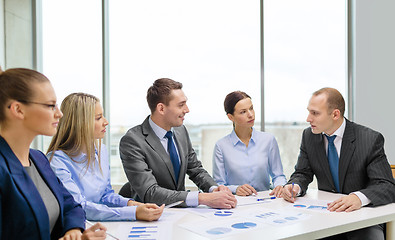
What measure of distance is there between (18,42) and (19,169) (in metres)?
3.90

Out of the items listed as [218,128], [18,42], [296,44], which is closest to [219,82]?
[218,128]

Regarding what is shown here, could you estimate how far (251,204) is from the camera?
2420 millimetres

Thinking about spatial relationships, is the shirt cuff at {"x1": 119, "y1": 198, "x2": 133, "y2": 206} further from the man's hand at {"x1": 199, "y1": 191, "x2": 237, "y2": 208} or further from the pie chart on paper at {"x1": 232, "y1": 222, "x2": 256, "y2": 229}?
the pie chart on paper at {"x1": 232, "y1": 222, "x2": 256, "y2": 229}

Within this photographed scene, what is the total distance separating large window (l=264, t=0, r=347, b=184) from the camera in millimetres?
4934

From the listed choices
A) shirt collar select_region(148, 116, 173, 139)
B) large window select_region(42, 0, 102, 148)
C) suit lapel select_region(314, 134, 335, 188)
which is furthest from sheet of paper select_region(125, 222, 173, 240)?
large window select_region(42, 0, 102, 148)

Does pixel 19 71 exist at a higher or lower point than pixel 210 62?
lower

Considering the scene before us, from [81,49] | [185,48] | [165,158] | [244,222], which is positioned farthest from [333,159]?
[81,49]

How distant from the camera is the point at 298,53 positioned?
16.3 feet

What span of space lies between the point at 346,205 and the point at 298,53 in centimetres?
309

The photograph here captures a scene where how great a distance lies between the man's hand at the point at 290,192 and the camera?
2496 mm

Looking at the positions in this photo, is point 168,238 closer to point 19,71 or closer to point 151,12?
point 19,71

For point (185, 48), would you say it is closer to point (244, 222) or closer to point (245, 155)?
point (245, 155)

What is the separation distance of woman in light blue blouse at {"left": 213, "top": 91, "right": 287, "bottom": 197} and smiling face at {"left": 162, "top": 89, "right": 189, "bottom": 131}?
0.65m

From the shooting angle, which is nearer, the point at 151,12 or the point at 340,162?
the point at 340,162
